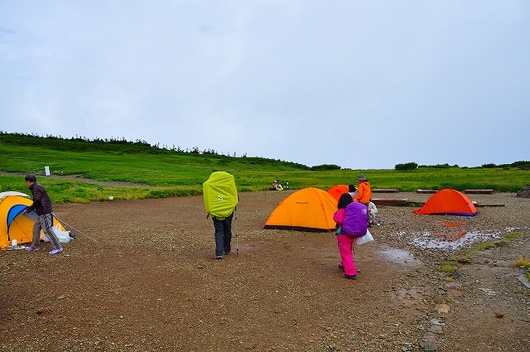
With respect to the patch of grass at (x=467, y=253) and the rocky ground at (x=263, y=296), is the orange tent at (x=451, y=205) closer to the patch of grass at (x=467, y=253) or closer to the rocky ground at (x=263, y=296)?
the patch of grass at (x=467, y=253)

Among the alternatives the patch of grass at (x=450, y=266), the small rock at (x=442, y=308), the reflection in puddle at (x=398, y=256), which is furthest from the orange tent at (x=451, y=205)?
the small rock at (x=442, y=308)

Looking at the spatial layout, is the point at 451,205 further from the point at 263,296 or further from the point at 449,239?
the point at 263,296

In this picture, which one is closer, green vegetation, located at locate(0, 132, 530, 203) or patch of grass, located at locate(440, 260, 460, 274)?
patch of grass, located at locate(440, 260, 460, 274)

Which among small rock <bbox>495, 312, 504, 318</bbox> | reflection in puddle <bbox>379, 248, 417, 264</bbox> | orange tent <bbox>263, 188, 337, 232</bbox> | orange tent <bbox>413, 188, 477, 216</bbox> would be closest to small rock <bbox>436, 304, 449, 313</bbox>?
small rock <bbox>495, 312, 504, 318</bbox>

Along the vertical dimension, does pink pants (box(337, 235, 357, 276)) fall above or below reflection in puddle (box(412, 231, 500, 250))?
above

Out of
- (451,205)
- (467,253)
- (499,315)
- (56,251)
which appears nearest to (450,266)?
(467,253)

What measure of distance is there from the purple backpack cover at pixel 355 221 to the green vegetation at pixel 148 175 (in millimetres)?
20701

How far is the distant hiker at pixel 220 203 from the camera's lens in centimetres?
1075

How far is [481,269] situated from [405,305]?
11.1ft

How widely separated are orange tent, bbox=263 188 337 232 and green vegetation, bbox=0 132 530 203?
50.6 feet

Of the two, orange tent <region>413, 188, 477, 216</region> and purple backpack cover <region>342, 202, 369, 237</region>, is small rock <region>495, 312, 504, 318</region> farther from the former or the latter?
orange tent <region>413, 188, 477, 216</region>

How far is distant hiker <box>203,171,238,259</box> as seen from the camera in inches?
423

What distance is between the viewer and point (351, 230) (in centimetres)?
905

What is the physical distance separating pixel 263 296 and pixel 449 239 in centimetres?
857
